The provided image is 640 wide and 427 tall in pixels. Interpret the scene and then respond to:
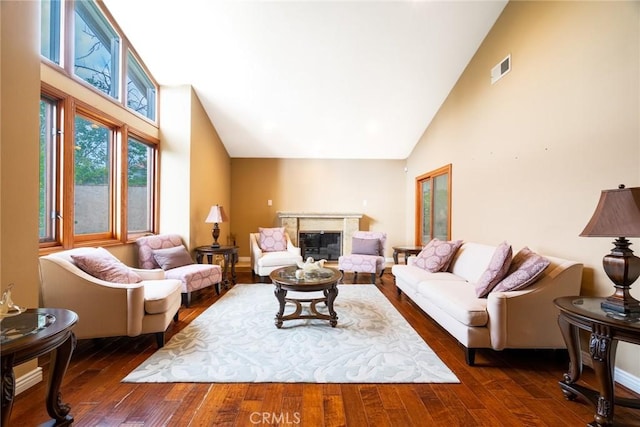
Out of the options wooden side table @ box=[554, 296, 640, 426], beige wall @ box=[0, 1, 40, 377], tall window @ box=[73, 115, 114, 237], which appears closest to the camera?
wooden side table @ box=[554, 296, 640, 426]

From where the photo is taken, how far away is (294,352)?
2.36m

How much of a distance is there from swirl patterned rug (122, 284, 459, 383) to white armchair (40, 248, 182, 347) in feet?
1.03

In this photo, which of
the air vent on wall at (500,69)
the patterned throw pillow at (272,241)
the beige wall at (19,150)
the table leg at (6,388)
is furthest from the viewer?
the patterned throw pillow at (272,241)

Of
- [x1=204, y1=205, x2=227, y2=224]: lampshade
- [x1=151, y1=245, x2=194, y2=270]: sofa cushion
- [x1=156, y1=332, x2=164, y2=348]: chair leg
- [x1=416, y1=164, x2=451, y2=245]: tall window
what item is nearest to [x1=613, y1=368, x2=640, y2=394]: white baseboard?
[x1=416, y1=164, x2=451, y2=245]: tall window

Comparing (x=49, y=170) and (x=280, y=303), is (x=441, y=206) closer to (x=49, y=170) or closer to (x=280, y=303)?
(x=280, y=303)

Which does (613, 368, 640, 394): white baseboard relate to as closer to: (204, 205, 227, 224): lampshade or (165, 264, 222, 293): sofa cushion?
(165, 264, 222, 293): sofa cushion

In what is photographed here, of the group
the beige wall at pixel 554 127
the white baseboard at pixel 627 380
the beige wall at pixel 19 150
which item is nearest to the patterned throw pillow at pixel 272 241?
the beige wall at pixel 554 127

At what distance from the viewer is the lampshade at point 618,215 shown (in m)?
1.47

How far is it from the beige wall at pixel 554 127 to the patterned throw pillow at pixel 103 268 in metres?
3.88

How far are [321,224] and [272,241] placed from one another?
53.7 inches

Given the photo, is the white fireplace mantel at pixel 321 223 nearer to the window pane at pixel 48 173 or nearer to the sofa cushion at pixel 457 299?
the sofa cushion at pixel 457 299

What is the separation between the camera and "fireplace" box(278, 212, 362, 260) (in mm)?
6223

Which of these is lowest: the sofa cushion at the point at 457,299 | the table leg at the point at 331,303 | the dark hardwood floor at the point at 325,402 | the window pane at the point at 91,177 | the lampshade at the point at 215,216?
the dark hardwood floor at the point at 325,402

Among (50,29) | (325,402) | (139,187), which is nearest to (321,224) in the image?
(139,187)
